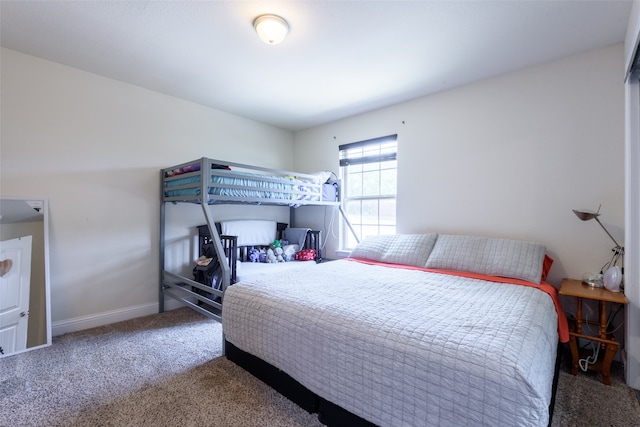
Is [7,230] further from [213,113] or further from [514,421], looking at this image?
[514,421]

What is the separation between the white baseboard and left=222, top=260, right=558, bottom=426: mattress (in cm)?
154

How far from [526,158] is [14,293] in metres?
4.18

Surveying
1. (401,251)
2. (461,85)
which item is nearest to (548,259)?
(401,251)

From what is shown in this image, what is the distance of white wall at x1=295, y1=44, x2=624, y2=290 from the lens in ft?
6.86

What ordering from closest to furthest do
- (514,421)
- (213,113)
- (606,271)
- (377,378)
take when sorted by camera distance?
(514,421)
(377,378)
(606,271)
(213,113)

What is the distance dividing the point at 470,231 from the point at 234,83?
2.68 metres

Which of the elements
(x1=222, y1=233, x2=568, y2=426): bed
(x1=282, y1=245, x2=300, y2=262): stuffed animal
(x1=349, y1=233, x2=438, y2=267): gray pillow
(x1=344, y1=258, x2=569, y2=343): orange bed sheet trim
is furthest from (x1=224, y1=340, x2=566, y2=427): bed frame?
(x1=282, y1=245, x2=300, y2=262): stuffed animal

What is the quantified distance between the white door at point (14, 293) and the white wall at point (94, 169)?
0.74ft

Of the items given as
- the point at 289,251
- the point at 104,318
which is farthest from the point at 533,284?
the point at 104,318

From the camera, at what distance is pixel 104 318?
2623 mm

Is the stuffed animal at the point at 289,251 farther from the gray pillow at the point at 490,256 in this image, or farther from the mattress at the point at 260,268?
the gray pillow at the point at 490,256

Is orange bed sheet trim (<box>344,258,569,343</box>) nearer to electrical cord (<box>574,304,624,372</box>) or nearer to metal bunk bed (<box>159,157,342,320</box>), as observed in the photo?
electrical cord (<box>574,304,624,372</box>)

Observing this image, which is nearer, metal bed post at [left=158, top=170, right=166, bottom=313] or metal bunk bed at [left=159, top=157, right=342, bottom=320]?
metal bunk bed at [left=159, top=157, right=342, bottom=320]

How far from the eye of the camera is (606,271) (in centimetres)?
195
